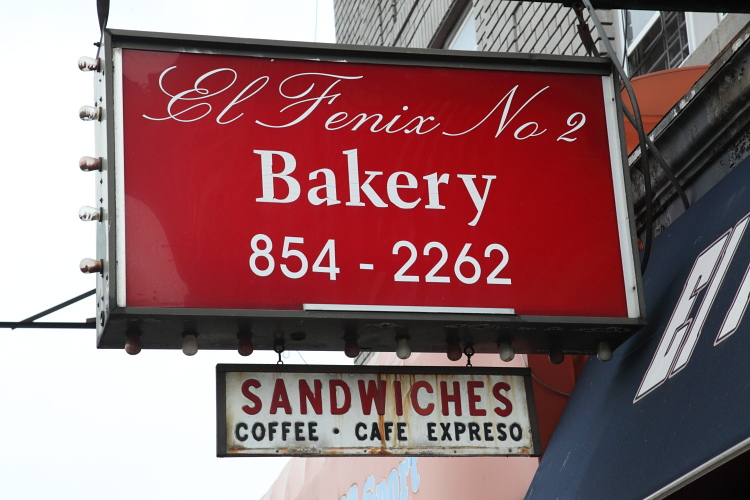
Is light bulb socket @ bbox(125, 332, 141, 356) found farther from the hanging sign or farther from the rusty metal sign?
the rusty metal sign

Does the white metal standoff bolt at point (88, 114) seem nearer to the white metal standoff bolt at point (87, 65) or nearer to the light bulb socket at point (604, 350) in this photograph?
the white metal standoff bolt at point (87, 65)

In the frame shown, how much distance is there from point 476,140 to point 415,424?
137cm

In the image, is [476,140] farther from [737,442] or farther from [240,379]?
[737,442]

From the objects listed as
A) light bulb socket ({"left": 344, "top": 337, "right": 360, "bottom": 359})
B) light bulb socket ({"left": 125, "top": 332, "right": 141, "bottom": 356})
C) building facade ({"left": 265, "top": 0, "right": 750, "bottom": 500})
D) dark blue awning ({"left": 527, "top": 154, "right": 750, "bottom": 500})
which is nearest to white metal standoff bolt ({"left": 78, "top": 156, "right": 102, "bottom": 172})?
light bulb socket ({"left": 125, "top": 332, "right": 141, "bottom": 356})

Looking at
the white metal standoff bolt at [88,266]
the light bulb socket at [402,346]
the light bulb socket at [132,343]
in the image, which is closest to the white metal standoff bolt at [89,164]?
the white metal standoff bolt at [88,266]

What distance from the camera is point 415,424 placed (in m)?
4.98

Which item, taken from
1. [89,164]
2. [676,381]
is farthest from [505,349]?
[89,164]

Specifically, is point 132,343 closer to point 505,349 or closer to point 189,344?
point 189,344

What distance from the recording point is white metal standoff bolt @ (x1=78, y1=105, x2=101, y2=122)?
16.2ft

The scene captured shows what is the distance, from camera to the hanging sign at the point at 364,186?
187 inches

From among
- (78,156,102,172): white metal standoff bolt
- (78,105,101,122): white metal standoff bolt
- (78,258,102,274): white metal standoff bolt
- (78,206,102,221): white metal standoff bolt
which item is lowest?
(78,258,102,274): white metal standoff bolt

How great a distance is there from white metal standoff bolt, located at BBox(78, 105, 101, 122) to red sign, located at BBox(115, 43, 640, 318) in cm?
13

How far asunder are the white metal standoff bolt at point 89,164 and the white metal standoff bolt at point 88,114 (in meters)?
0.20

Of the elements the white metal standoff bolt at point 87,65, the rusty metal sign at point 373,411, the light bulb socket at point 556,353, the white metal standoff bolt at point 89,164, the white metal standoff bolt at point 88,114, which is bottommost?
the rusty metal sign at point 373,411
